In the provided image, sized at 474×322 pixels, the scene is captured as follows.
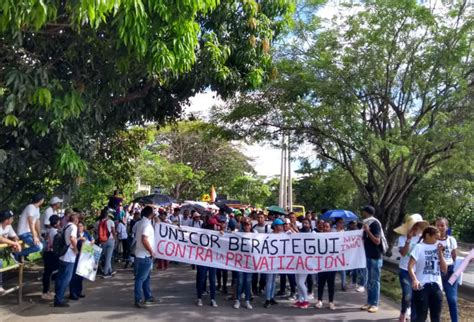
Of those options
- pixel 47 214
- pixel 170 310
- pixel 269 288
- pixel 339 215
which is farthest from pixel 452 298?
pixel 339 215

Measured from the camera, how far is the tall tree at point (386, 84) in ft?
47.3

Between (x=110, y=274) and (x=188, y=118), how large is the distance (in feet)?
15.2

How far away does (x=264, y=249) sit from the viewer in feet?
33.1

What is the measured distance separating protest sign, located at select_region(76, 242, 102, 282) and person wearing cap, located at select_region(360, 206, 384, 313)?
495 centimetres

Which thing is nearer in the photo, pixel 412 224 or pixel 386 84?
pixel 412 224

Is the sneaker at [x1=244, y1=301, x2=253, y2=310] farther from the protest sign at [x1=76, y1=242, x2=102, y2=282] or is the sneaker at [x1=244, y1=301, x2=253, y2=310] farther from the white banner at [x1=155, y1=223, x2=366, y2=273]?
the protest sign at [x1=76, y1=242, x2=102, y2=282]

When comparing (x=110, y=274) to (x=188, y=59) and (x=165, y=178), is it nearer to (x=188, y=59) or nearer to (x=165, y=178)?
(x=188, y=59)

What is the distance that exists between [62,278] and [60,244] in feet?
1.90

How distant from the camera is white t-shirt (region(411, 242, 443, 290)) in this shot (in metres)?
6.77

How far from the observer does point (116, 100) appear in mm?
10258

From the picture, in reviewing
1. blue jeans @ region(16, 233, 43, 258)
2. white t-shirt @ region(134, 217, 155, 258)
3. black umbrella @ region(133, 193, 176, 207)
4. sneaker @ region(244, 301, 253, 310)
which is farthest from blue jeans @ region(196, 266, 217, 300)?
black umbrella @ region(133, 193, 176, 207)

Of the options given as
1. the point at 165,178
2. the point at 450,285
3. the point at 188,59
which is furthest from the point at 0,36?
the point at 165,178

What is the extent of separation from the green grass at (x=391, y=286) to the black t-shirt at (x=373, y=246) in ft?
5.88

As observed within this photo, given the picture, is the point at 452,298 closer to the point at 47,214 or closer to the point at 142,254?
the point at 142,254
